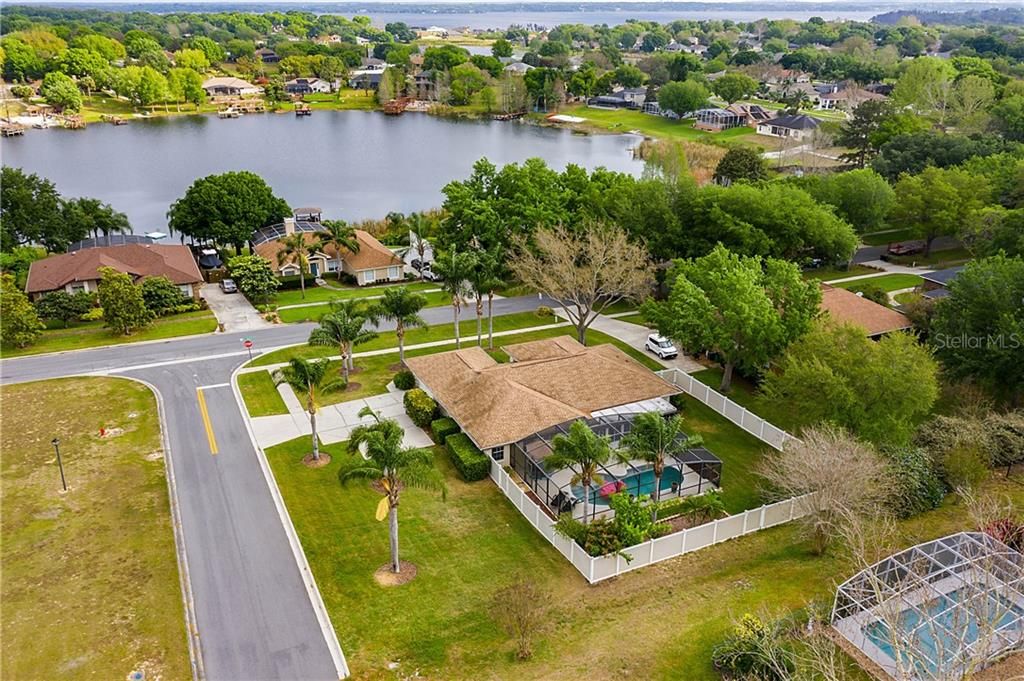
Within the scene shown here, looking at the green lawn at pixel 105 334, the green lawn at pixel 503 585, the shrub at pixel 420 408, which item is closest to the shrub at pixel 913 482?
the green lawn at pixel 503 585

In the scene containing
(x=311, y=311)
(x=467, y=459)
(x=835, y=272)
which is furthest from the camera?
(x=835, y=272)

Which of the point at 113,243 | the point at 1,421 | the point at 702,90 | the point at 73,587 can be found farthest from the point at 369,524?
the point at 702,90

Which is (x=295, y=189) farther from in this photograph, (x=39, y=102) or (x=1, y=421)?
(x=39, y=102)

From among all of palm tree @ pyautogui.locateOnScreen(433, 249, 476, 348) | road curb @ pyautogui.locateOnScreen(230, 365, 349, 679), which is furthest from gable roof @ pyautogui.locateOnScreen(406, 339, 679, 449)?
road curb @ pyautogui.locateOnScreen(230, 365, 349, 679)

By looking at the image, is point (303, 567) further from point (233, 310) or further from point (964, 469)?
point (233, 310)

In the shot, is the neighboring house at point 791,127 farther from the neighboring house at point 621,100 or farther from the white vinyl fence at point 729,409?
the white vinyl fence at point 729,409

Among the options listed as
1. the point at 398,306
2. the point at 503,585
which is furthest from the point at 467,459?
the point at 398,306
